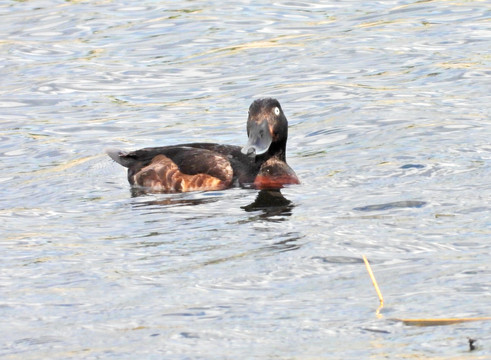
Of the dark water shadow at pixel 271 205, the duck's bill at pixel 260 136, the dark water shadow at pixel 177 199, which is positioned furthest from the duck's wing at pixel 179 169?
the dark water shadow at pixel 271 205

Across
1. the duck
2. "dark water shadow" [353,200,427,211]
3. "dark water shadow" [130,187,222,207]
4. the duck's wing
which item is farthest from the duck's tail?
"dark water shadow" [353,200,427,211]

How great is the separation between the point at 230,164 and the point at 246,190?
34cm

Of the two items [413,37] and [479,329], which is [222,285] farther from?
[413,37]

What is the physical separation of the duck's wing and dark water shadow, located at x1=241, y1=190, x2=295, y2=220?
0.48 meters

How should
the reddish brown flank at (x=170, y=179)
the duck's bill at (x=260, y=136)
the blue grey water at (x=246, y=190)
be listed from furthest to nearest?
the duck's bill at (x=260, y=136)
the reddish brown flank at (x=170, y=179)
the blue grey water at (x=246, y=190)

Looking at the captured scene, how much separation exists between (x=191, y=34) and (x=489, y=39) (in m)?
4.96

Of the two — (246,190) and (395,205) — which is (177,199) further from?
(395,205)

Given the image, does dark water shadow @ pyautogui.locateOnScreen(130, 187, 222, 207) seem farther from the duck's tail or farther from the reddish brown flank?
the duck's tail

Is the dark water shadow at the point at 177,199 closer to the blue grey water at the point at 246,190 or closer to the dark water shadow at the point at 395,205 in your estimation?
the blue grey water at the point at 246,190

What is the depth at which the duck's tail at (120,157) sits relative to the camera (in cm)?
1201

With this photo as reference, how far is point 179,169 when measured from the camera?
37.3 feet

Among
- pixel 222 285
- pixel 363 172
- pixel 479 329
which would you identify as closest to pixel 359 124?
pixel 363 172

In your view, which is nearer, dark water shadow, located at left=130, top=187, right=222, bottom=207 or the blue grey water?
the blue grey water

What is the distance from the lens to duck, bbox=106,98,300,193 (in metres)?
11.2
